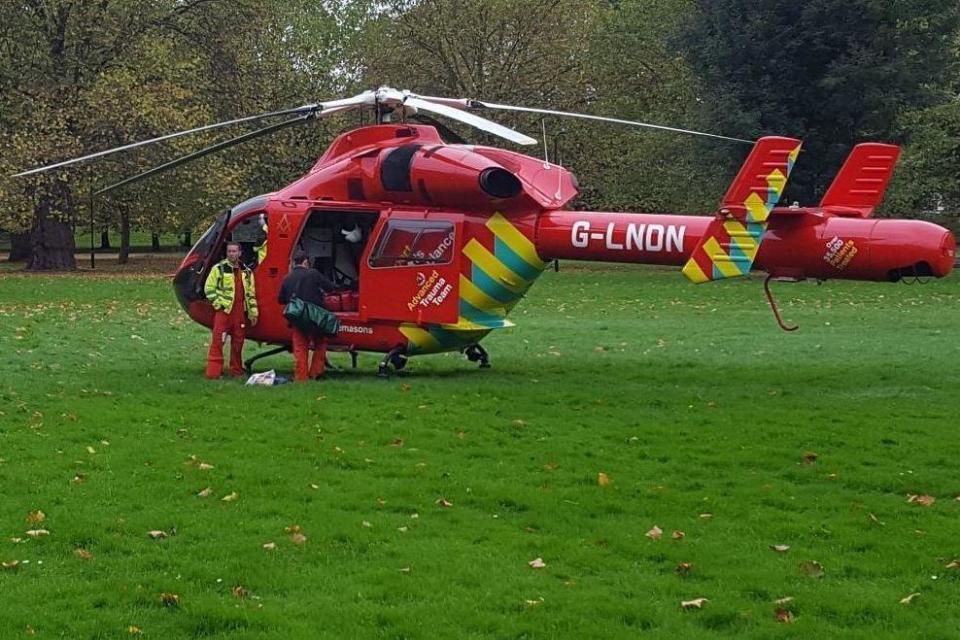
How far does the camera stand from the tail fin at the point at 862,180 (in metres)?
12.8

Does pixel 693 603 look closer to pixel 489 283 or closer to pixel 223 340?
pixel 489 283

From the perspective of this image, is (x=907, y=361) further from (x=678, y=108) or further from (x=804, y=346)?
(x=678, y=108)

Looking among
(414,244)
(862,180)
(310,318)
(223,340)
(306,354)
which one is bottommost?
(306,354)

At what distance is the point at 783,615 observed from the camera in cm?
628

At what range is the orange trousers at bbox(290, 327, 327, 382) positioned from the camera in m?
14.5

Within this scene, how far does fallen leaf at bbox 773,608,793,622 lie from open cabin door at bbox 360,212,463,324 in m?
8.41

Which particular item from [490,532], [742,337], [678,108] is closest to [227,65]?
[678,108]

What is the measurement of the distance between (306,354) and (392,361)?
3.78ft

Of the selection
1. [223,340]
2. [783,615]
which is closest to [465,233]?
[223,340]

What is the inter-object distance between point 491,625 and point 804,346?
13753 millimetres

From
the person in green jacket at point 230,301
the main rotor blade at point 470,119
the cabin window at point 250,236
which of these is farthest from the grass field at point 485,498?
the main rotor blade at point 470,119

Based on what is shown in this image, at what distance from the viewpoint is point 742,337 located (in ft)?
67.1

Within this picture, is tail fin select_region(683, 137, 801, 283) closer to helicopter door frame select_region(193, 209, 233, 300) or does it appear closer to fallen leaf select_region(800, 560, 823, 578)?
fallen leaf select_region(800, 560, 823, 578)

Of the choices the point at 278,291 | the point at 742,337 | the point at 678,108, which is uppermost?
the point at 678,108
